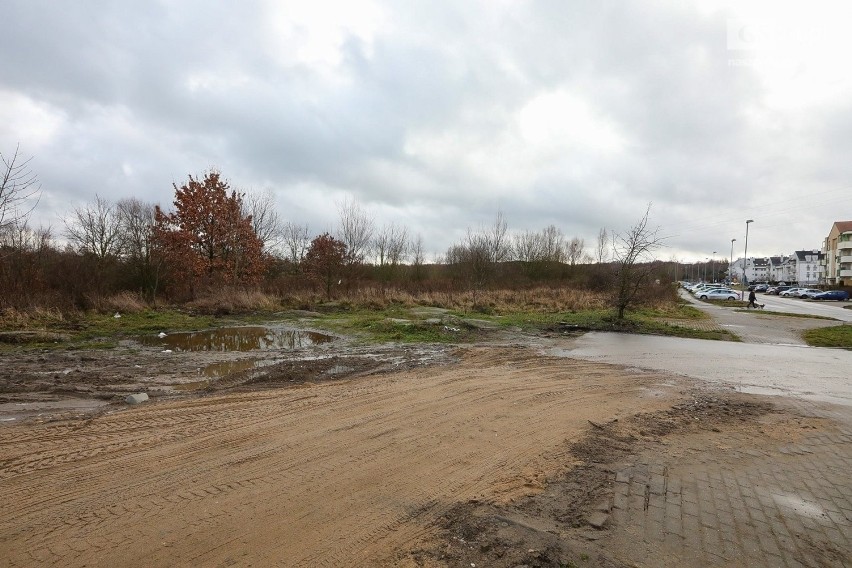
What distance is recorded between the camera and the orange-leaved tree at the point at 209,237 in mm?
27672

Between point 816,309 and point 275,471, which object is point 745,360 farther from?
point 816,309

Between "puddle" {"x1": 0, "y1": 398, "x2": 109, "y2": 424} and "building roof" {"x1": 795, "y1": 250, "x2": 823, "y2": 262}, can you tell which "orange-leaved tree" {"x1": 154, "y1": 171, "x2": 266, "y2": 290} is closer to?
"puddle" {"x1": 0, "y1": 398, "x2": 109, "y2": 424}

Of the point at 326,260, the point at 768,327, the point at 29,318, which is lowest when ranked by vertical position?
the point at 768,327

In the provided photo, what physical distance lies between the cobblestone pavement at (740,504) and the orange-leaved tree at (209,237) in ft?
92.5

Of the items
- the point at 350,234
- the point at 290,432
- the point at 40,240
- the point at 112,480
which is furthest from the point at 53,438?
the point at 350,234

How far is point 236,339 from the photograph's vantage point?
14.9 metres

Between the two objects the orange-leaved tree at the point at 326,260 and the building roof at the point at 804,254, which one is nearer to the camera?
the orange-leaved tree at the point at 326,260

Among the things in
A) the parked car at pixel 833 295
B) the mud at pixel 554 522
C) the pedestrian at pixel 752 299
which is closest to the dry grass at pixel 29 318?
the mud at pixel 554 522

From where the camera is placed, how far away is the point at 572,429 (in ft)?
19.8

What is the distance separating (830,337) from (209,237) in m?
32.1

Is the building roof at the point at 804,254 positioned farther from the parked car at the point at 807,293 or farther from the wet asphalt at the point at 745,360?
the wet asphalt at the point at 745,360

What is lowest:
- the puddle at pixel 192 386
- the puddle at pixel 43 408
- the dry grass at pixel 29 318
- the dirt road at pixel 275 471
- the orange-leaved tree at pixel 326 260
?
the puddle at pixel 192 386

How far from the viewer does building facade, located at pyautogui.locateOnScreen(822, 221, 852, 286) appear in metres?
83.0

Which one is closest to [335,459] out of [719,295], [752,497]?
[752,497]
